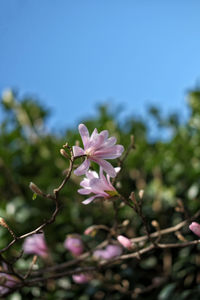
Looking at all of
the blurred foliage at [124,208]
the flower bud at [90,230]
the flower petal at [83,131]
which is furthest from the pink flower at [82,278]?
the flower petal at [83,131]

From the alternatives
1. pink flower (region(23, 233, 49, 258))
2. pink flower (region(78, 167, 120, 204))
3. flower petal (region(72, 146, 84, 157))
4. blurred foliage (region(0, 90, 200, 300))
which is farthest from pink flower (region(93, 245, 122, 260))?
flower petal (region(72, 146, 84, 157))

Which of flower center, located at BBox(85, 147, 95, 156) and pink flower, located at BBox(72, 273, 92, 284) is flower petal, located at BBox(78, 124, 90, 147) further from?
pink flower, located at BBox(72, 273, 92, 284)

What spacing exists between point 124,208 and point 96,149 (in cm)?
129

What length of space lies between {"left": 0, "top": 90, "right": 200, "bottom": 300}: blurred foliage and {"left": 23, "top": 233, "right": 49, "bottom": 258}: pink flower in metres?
0.21

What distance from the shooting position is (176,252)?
2254 millimetres

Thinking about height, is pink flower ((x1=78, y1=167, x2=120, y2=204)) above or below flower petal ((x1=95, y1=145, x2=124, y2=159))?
below

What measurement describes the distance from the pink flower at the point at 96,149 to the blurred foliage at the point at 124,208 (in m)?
1.06

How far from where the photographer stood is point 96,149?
3.67 feet

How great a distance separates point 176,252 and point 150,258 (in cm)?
18

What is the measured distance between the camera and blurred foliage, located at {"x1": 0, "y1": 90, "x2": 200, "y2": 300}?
2.10 metres

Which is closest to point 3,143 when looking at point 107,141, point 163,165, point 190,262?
point 163,165

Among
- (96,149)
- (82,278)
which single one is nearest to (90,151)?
(96,149)

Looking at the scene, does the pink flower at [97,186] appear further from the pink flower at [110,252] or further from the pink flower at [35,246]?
the pink flower at [35,246]

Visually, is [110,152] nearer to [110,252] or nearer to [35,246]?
[110,252]
